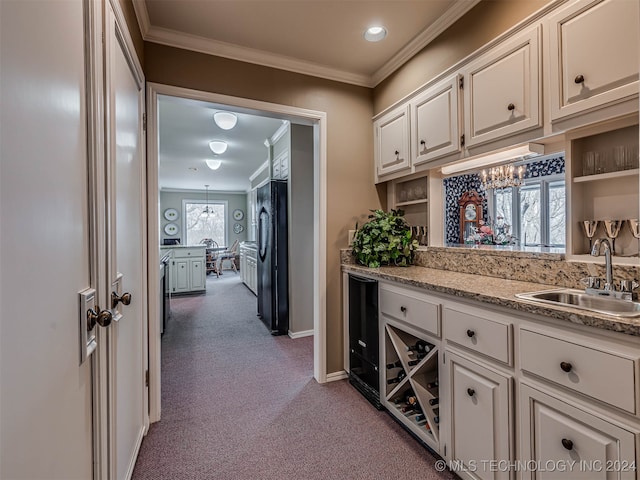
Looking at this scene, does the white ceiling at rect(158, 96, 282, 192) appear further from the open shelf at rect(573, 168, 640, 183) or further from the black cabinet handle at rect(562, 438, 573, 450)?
the black cabinet handle at rect(562, 438, 573, 450)

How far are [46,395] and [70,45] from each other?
93 cm

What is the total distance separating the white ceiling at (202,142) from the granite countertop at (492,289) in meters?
1.76

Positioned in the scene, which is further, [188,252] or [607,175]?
[188,252]

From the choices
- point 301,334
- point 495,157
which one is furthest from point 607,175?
point 301,334

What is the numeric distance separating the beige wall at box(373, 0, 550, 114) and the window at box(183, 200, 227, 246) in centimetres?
894

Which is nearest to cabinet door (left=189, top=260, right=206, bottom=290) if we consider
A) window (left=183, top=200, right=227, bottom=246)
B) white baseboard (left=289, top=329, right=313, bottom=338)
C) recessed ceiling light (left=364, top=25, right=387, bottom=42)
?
white baseboard (left=289, top=329, right=313, bottom=338)

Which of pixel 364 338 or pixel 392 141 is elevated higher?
pixel 392 141

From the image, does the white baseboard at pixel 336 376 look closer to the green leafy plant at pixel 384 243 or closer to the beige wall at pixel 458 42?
the green leafy plant at pixel 384 243

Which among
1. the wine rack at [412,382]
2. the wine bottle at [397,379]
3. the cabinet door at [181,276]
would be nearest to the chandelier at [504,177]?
the wine rack at [412,382]

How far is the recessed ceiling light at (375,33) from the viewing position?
6.82 feet

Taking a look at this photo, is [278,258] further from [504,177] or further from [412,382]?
[504,177]

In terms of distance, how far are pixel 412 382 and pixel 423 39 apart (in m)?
2.23

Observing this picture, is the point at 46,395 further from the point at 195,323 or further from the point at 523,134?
the point at 195,323

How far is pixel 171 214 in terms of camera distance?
993 cm
